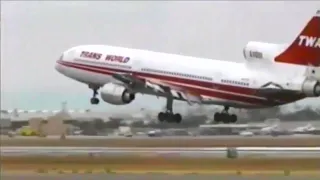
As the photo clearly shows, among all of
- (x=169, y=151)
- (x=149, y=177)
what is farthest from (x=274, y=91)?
(x=149, y=177)

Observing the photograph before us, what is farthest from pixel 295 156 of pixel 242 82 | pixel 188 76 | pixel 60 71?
pixel 60 71

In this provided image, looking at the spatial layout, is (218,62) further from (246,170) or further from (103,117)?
(246,170)

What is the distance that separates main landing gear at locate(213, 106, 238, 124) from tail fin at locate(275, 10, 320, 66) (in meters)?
5.10

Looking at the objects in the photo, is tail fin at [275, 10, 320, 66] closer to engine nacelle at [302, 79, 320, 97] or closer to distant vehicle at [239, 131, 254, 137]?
engine nacelle at [302, 79, 320, 97]

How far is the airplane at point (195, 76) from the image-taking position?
5050 centimetres

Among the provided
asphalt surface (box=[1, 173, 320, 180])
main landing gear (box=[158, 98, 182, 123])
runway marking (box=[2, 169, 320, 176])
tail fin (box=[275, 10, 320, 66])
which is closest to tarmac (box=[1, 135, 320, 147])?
main landing gear (box=[158, 98, 182, 123])

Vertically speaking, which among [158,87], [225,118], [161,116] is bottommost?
[225,118]

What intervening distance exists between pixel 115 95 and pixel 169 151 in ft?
54.5

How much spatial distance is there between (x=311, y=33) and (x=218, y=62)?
5.14 metres

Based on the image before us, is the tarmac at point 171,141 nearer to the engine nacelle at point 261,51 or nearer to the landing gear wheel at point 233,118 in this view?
the landing gear wheel at point 233,118

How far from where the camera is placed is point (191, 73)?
5922 cm

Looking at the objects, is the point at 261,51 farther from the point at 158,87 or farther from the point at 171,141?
the point at 158,87

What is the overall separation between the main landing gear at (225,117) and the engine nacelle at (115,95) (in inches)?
347

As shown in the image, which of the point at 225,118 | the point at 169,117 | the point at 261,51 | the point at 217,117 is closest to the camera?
the point at 225,118
